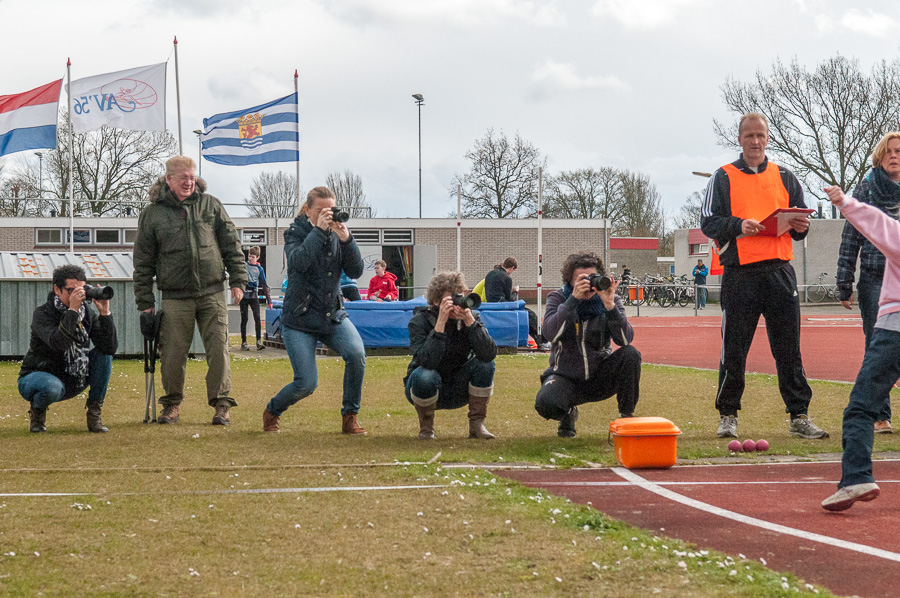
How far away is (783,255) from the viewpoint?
682 centimetres

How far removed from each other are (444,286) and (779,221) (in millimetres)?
2307

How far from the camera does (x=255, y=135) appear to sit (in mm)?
20203

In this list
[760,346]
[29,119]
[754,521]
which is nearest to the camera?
[754,521]

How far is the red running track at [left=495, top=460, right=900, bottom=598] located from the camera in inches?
137

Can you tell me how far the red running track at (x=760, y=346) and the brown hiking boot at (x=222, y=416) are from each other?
762 centimetres

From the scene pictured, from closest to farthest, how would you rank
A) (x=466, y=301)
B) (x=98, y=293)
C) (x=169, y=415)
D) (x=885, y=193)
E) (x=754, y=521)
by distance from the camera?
1. (x=754, y=521)
2. (x=466, y=301)
3. (x=885, y=193)
4. (x=98, y=293)
5. (x=169, y=415)

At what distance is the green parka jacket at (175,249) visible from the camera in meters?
7.45

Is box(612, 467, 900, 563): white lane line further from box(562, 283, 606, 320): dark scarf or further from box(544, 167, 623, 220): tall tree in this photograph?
box(544, 167, 623, 220): tall tree

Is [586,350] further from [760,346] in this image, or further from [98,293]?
[760,346]

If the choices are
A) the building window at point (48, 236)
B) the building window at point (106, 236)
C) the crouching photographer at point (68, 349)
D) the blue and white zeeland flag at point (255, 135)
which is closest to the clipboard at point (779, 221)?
the crouching photographer at point (68, 349)

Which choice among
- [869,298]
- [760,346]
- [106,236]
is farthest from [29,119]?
[106,236]

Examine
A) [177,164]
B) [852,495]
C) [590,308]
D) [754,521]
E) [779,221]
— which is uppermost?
[177,164]

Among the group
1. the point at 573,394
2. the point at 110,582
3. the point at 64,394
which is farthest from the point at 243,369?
the point at 110,582

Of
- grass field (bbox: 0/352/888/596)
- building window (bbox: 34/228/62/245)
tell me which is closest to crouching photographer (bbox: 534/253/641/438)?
grass field (bbox: 0/352/888/596)
